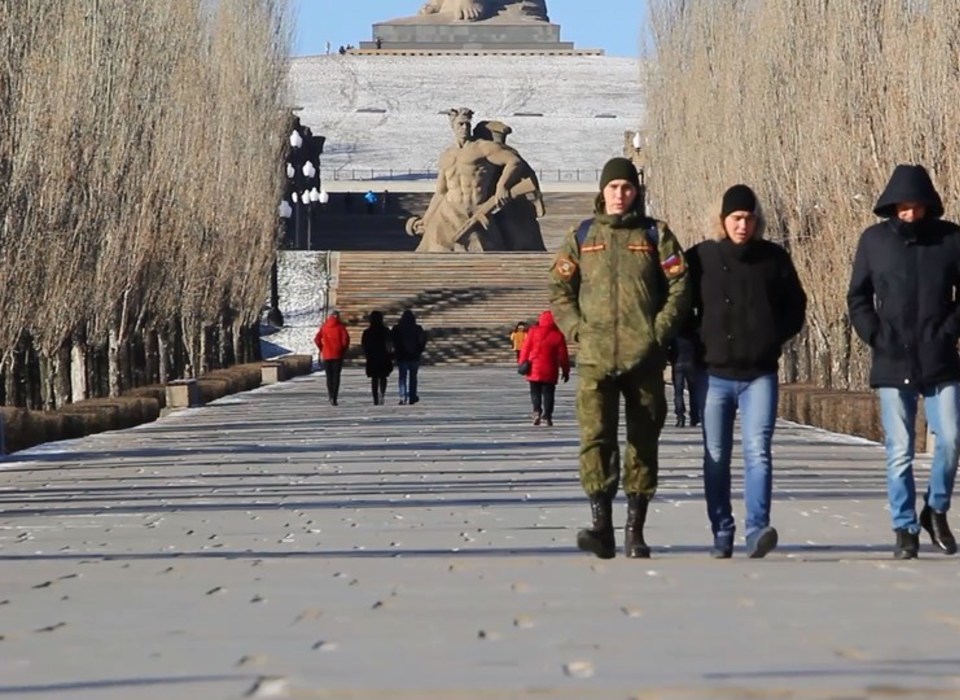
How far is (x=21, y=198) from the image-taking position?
2588cm

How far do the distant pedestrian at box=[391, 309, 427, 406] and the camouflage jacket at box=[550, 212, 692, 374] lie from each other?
926 inches

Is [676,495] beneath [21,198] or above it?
beneath

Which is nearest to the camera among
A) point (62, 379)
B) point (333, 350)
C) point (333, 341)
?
point (62, 379)

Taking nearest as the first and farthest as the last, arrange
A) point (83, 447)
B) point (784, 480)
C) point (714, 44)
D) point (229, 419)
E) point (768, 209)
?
point (784, 480), point (83, 447), point (229, 419), point (768, 209), point (714, 44)

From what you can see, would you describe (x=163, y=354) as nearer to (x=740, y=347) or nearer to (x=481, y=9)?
(x=740, y=347)

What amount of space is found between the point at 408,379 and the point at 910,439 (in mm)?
24009

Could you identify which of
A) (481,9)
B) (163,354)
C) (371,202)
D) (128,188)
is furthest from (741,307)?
(481,9)

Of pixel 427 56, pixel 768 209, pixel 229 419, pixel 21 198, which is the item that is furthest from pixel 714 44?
pixel 427 56

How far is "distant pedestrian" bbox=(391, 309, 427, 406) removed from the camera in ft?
112

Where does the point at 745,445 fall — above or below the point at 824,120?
below

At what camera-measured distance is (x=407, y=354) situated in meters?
34.2

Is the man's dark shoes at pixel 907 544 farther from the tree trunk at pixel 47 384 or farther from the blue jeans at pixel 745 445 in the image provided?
the tree trunk at pixel 47 384

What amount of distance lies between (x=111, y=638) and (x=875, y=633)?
2410mm

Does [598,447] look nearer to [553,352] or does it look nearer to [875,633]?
[875,633]
